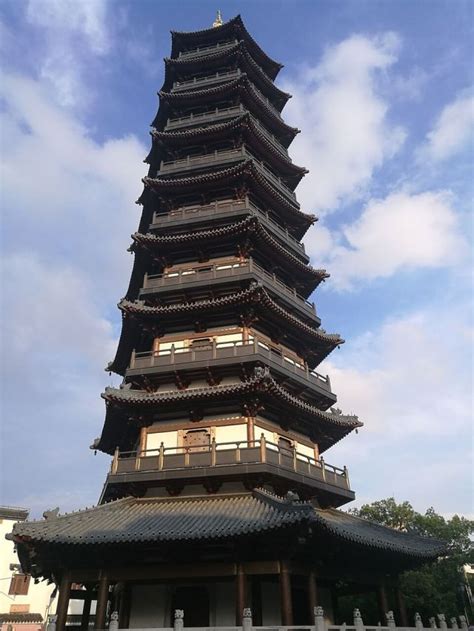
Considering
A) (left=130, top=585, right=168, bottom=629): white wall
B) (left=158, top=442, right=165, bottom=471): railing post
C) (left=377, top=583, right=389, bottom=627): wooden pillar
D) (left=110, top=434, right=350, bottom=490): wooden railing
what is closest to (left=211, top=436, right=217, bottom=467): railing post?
(left=110, top=434, right=350, bottom=490): wooden railing

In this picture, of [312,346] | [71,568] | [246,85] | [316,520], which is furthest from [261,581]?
[246,85]

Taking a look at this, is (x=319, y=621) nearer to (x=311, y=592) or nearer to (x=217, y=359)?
(x=311, y=592)

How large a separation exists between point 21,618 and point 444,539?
33776 mm

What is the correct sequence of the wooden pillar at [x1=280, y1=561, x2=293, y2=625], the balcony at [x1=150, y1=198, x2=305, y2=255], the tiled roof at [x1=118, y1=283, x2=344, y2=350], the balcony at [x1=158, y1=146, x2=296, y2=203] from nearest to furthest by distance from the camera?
the wooden pillar at [x1=280, y1=561, x2=293, y2=625] → the tiled roof at [x1=118, y1=283, x2=344, y2=350] → the balcony at [x1=150, y1=198, x2=305, y2=255] → the balcony at [x1=158, y1=146, x2=296, y2=203]

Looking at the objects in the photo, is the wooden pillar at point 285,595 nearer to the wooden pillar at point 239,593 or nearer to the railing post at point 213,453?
Result: the wooden pillar at point 239,593

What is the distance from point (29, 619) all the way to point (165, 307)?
34405 millimetres

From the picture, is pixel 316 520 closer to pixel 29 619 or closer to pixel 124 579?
pixel 124 579

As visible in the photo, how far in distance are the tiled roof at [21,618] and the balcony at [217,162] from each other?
37.0 meters

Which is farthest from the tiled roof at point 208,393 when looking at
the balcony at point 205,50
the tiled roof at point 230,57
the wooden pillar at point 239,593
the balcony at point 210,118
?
the balcony at point 205,50

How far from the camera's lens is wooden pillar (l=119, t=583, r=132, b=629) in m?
16.7

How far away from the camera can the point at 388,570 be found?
1938 centimetres

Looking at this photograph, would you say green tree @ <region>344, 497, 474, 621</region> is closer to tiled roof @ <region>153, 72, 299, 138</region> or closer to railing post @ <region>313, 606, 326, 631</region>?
railing post @ <region>313, 606, 326, 631</region>

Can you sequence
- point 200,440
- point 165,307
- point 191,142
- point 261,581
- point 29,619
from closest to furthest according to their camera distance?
point 261,581 → point 200,440 → point 165,307 → point 191,142 → point 29,619

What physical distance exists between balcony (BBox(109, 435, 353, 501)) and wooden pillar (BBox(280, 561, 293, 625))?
299 centimetres
